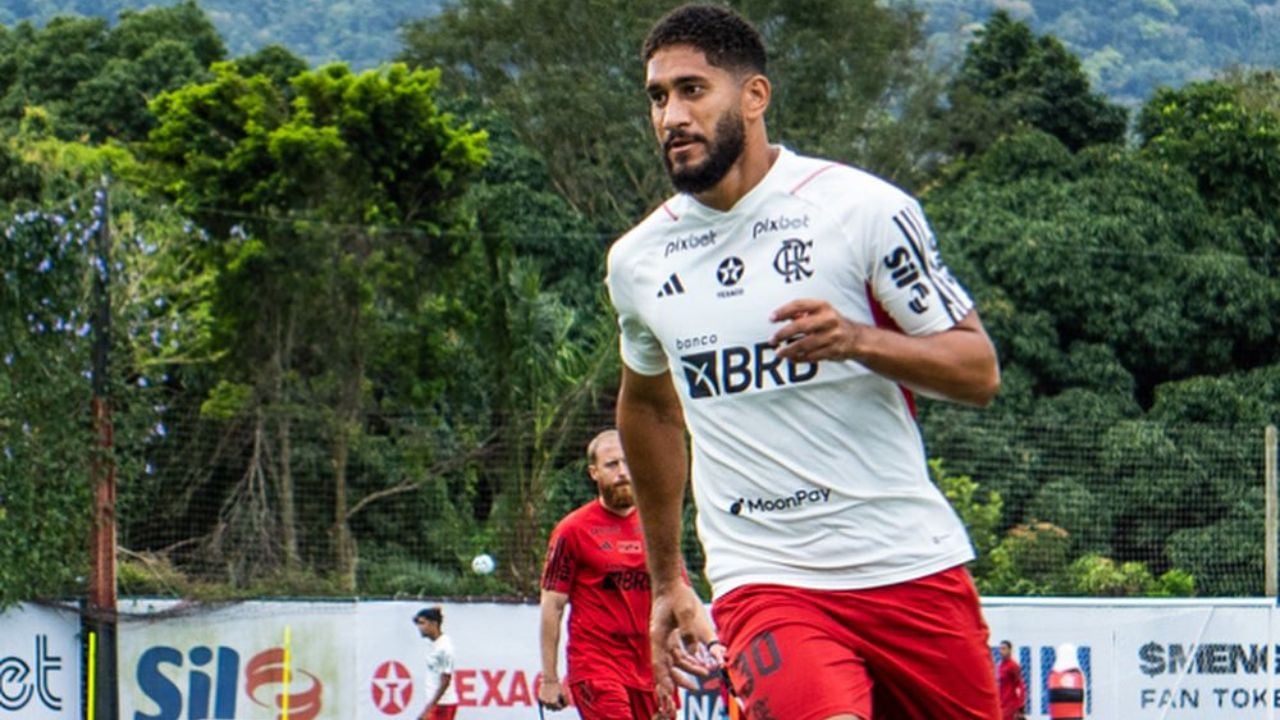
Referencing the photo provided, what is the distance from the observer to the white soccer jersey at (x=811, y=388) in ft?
15.6

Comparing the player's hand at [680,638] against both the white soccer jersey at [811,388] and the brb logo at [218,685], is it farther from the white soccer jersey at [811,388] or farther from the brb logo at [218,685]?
the brb logo at [218,685]

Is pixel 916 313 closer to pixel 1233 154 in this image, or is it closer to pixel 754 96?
pixel 754 96

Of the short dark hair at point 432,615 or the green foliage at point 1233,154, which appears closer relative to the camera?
the short dark hair at point 432,615

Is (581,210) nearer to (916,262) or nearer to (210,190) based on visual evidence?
(210,190)

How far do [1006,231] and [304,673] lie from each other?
20.6 m

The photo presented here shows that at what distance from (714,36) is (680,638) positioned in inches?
52.4

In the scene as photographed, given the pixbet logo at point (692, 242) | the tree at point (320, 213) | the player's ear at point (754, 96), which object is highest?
the tree at point (320, 213)

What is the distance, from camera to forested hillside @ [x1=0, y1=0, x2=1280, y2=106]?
94188mm

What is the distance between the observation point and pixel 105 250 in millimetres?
17094

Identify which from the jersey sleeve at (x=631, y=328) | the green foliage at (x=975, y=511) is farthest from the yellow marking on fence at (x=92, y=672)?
the jersey sleeve at (x=631, y=328)

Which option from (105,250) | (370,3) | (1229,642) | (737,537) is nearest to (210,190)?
(105,250)

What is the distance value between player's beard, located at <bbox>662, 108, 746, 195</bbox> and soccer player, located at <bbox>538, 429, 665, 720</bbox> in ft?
19.0

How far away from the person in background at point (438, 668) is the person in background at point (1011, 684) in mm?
3980

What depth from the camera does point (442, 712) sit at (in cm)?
1677
